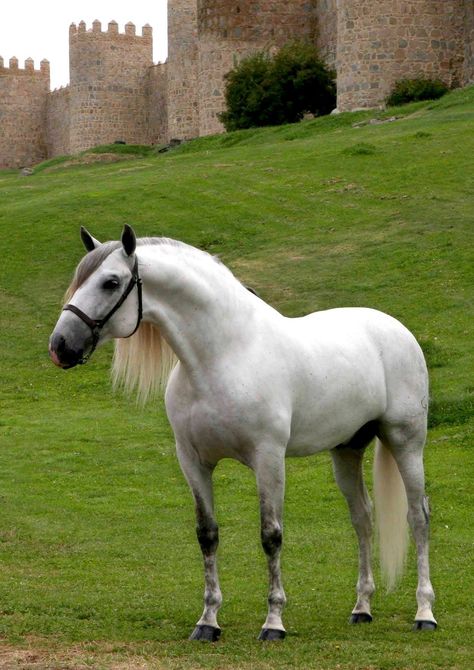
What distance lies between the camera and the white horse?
21.2 feet

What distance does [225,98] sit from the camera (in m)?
42.3

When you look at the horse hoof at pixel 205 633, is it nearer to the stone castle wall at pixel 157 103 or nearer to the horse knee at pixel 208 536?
the horse knee at pixel 208 536

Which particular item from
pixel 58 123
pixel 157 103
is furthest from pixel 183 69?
pixel 58 123

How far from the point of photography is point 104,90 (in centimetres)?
5831

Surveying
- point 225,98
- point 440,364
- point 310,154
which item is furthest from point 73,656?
point 225,98

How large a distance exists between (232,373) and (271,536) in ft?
2.66

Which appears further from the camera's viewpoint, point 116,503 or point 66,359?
point 116,503

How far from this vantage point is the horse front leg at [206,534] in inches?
265

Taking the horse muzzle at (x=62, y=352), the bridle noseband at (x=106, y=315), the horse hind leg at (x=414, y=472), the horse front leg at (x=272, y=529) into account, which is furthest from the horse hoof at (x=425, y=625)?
the horse muzzle at (x=62, y=352)

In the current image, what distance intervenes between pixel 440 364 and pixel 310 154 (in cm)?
1213

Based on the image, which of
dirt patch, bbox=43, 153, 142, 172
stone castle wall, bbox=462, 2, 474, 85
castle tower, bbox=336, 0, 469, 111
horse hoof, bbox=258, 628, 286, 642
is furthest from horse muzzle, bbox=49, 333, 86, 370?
dirt patch, bbox=43, 153, 142, 172

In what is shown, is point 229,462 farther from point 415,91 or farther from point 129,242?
point 415,91

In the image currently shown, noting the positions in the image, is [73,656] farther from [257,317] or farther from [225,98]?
[225,98]

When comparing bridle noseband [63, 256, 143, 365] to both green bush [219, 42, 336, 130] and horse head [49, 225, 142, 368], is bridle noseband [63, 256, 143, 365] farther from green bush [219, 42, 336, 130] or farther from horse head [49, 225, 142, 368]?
green bush [219, 42, 336, 130]
